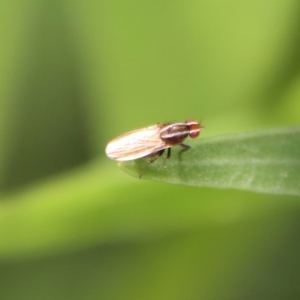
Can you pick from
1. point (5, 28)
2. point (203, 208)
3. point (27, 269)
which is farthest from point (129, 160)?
point (5, 28)

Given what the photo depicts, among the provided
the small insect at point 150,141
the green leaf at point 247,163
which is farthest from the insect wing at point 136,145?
the green leaf at point 247,163

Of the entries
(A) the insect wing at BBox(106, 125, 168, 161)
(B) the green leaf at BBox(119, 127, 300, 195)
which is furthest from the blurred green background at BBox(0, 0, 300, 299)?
(B) the green leaf at BBox(119, 127, 300, 195)

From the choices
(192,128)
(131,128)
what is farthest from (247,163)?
(131,128)

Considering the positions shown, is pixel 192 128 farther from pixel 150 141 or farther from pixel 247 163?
pixel 247 163

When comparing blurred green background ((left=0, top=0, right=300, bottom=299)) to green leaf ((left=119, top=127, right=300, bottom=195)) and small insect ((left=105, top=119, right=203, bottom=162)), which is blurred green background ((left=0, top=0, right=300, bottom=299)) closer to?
small insect ((left=105, top=119, right=203, bottom=162))

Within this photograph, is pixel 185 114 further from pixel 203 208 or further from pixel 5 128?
pixel 5 128

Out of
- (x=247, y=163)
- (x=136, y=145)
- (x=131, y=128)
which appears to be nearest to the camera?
(x=247, y=163)

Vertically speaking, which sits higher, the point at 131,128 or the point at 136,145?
the point at 131,128
